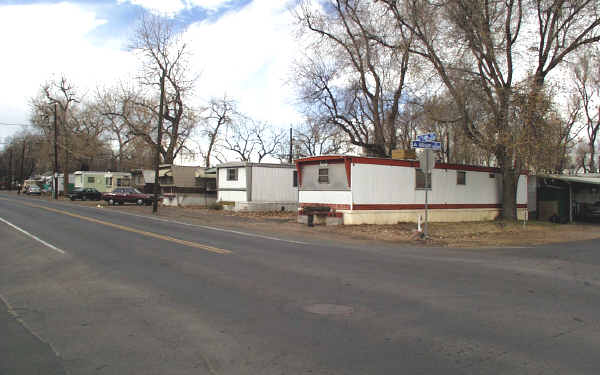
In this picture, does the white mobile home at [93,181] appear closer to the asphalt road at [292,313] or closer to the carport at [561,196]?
the carport at [561,196]

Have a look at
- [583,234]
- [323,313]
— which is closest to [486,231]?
[583,234]

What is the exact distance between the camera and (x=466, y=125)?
2322 cm

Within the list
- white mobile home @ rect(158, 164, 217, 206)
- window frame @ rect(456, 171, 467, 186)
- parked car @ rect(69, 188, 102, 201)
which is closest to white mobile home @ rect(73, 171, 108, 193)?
parked car @ rect(69, 188, 102, 201)

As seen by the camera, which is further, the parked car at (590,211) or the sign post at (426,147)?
the parked car at (590,211)

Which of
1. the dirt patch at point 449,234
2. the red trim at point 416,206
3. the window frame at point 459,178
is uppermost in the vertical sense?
the window frame at point 459,178

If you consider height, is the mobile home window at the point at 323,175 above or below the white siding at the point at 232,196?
above

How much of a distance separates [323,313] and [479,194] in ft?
75.0

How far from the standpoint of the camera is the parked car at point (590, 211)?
28.3 m

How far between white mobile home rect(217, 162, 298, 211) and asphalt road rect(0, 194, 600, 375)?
20097 millimetres

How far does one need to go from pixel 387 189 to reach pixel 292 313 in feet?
55.0

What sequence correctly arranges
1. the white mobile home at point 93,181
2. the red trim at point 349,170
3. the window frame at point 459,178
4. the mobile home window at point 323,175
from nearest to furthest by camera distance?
the red trim at point 349,170
the mobile home window at point 323,175
the window frame at point 459,178
the white mobile home at point 93,181

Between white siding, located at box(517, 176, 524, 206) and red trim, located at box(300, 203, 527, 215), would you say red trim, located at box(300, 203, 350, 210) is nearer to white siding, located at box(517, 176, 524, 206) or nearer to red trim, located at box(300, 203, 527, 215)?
red trim, located at box(300, 203, 527, 215)

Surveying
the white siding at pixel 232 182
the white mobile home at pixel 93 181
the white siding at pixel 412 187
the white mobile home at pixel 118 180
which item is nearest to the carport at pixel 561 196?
the white siding at pixel 412 187

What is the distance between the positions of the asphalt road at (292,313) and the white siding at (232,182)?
2057 cm
